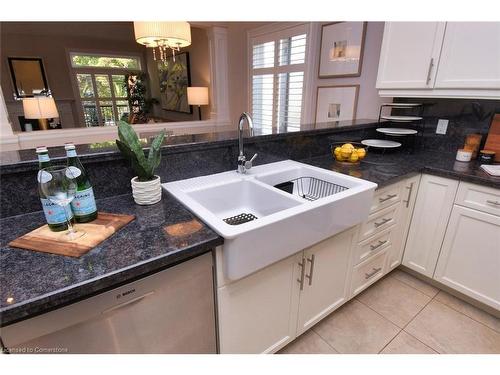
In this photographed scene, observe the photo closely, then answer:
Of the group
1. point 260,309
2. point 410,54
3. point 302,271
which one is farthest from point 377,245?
point 410,54

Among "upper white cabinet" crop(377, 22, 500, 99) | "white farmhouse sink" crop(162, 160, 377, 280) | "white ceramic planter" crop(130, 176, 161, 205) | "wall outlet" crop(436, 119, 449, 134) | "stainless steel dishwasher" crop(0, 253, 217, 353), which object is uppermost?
"upper white cabinet" crop(377, 22, 500, 99)

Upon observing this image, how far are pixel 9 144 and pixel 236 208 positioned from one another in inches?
104

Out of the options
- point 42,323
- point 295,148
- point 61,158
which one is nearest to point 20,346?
point 42,323

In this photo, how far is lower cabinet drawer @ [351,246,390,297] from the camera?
1.57 metres

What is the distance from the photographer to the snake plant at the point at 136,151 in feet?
3.24

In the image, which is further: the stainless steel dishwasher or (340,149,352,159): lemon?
(340,149,352,159): lemon

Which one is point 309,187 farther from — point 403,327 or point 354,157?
point 403,327

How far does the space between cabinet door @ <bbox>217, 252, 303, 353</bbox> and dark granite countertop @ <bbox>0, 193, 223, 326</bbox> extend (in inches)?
10.4

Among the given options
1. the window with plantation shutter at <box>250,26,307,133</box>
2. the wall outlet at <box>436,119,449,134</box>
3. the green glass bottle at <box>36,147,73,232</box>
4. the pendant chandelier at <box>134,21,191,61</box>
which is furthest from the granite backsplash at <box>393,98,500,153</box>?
the green glass bottle at <box>36,147,73,232</box>

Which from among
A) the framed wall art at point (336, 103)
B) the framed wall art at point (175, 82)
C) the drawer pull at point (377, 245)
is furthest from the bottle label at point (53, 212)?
the framed wall art at point (175, 82)

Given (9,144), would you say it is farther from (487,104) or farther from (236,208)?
(487,104)

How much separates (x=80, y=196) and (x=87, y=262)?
0.29 m

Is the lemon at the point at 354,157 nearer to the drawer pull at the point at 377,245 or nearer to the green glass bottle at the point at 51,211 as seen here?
the drawer pull at the point at 377,245

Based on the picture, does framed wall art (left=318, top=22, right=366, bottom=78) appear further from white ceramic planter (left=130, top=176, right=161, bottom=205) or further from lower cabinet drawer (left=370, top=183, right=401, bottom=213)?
white ceramic planter (left=130, top=176, right=161, bottom=205)
